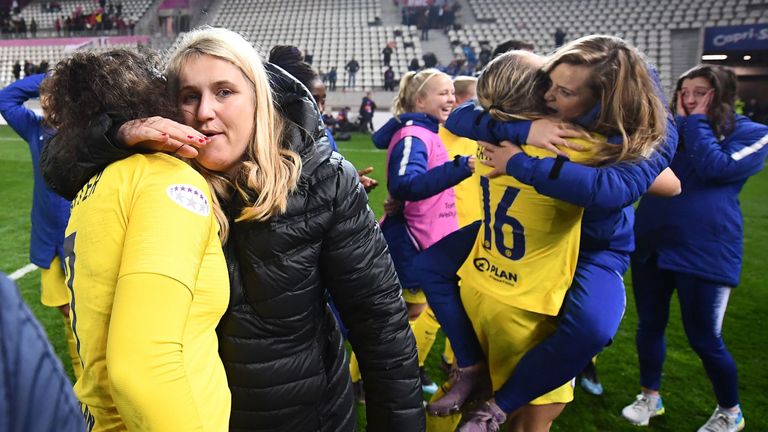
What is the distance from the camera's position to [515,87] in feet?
4.98

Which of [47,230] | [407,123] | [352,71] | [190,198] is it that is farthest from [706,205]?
[352,71]

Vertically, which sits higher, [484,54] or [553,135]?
[553,135]

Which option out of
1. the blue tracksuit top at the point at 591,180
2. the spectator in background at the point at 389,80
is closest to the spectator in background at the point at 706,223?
the blue tracksuit top at the point at 591,180

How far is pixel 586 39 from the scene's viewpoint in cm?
139

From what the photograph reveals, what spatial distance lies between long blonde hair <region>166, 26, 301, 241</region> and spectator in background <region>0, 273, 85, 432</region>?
587 millimetres

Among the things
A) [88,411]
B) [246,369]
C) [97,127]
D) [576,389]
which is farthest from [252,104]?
[576,389]

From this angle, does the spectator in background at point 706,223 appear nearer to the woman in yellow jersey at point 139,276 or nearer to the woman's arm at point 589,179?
the woman's arm at point 589,179

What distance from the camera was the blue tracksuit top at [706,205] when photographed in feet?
7.47

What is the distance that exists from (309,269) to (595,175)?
0.72 metres

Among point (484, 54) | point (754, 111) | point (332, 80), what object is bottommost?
point (754, 111)

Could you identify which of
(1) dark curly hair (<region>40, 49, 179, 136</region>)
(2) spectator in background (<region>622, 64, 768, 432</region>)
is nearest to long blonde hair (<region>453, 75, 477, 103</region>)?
(2) spectator in background (<region>622, 64, 768, 432</region>)

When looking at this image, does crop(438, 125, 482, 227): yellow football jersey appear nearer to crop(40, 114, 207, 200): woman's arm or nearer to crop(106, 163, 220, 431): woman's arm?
crop(40, 114, 207, 200): woman's arm

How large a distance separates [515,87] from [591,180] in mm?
405

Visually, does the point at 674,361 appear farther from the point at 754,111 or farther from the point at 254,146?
the point at 754,111
